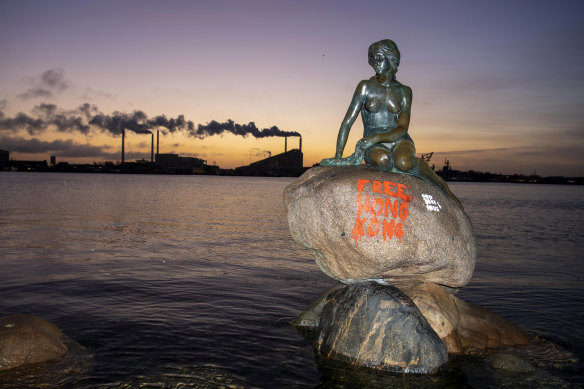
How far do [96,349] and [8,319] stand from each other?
4.29 feet

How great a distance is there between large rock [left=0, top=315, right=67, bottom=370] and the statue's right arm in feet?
Result: 17.2

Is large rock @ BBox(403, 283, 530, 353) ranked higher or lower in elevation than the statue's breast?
lower

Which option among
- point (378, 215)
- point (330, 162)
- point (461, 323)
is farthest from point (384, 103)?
point (461, 323)

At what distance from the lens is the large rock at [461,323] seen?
275 inches

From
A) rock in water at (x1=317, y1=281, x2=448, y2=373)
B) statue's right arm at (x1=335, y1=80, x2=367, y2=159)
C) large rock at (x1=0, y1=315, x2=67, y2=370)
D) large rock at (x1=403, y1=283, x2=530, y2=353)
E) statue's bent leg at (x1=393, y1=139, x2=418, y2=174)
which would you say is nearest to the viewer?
large rock at (x1=0, y1=315, x2=67, y2=370)

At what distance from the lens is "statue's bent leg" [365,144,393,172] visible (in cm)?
738

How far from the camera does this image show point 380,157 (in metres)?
7.38

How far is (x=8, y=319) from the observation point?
21.7 feet

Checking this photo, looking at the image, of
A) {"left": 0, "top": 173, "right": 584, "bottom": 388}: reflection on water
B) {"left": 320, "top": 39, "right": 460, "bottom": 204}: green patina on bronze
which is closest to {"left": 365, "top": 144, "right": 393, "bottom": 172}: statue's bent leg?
{"left": 320, "top": 39, "right": 460, "bottom": 204}: green patina on bronze

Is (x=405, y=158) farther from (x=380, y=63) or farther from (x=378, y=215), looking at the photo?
(x=380, y=63)

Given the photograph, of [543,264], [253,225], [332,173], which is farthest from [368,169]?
[253,225]

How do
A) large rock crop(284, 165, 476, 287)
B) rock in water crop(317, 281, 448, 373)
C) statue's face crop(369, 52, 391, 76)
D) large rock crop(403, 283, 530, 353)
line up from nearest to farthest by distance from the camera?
rock in water crop(317, 281, 448, 373)
large rock crop(284, 165, 476, 287)
large rock crop(403, 283, 530, 353)
statue's face crop(369, 52, 391, 76)

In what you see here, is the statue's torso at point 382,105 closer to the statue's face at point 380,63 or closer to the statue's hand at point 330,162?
the statue's face at point 380,63

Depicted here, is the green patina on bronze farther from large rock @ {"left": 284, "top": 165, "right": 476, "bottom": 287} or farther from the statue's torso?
large rock @ {"left": 284, "top": 165, "right": 476, "bottom": 287}
